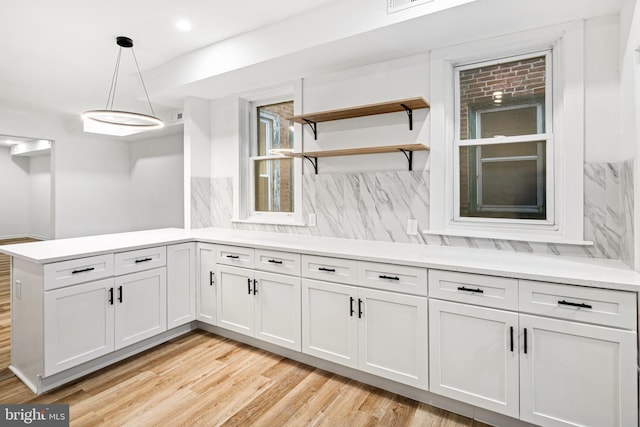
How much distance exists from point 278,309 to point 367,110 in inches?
68.3

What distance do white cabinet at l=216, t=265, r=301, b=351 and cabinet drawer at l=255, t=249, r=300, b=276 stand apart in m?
0.05

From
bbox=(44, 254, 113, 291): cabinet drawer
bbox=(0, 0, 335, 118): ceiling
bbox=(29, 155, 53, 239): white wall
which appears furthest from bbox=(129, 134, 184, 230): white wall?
bbox=(29, 155, 53, 239): white wall

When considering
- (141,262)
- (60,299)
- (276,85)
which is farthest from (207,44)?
(60,299)

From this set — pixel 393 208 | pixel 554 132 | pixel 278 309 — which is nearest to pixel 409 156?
pixel 393 208

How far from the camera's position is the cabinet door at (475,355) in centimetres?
191

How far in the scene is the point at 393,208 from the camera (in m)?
2.86

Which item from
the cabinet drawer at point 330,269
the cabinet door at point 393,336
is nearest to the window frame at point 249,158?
the cabinet drawer at point 330,269

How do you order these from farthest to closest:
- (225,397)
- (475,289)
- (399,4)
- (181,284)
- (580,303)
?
(181,284)
(225,397)
(399,4)
(475,289)
(580,303)

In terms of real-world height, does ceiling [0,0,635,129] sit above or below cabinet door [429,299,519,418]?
above

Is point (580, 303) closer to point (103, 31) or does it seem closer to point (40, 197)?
point (103, 31)

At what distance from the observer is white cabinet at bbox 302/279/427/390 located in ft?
7.22

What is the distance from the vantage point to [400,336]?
7.39 ft

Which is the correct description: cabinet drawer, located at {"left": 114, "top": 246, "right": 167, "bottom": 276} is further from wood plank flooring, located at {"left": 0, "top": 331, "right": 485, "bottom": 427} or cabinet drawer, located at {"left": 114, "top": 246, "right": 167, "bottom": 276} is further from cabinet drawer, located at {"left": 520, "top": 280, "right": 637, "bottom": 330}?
cabinet drawer, located at {"left": 520, "top": 280, "right": 637, "bottom": 330}

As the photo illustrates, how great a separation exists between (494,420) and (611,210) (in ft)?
4.72
